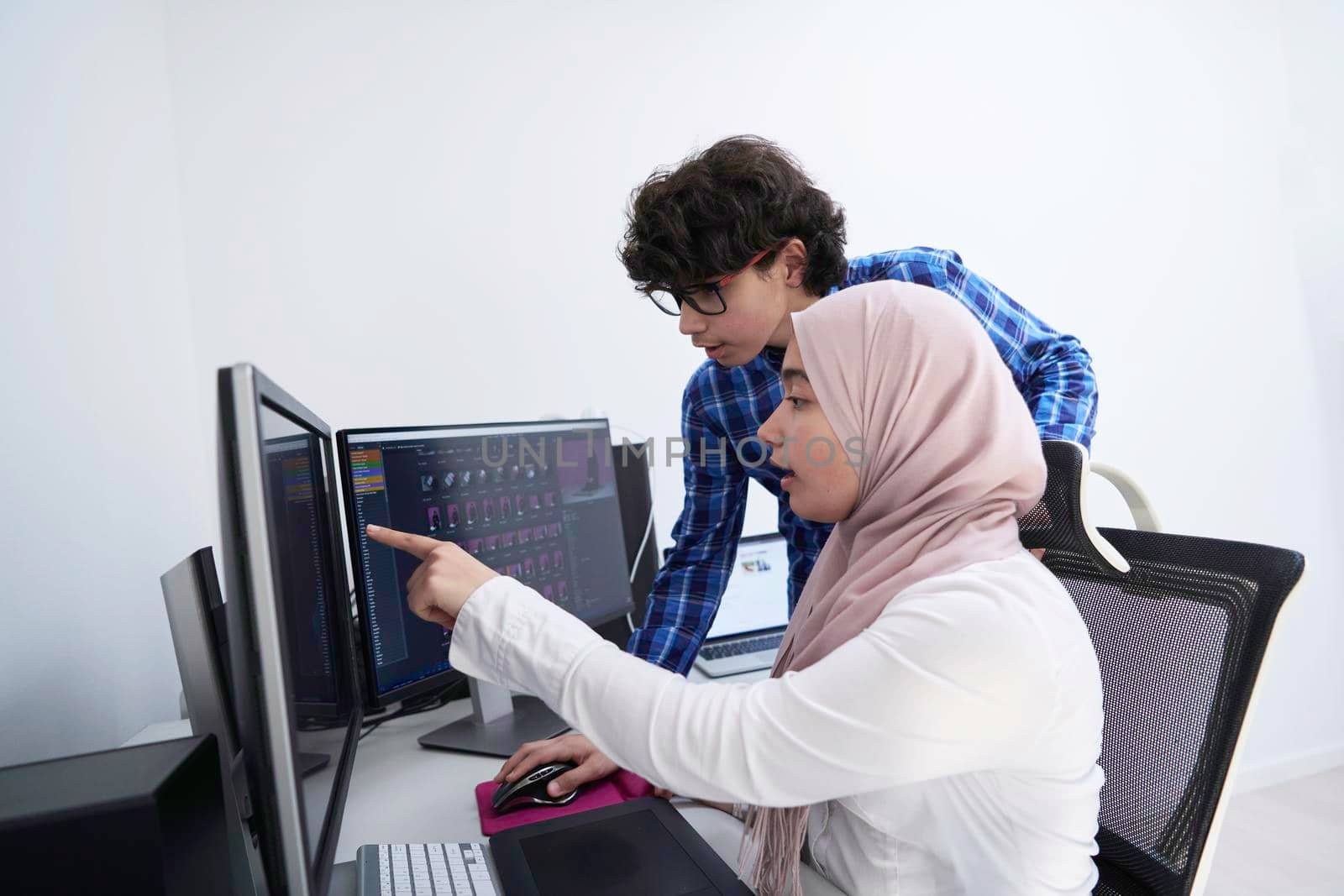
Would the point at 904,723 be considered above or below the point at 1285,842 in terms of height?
above

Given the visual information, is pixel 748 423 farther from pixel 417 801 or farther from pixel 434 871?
pixel 434 871

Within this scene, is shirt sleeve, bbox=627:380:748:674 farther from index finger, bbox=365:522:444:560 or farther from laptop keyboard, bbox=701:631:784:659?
index finger, bbox=365:522:444:560

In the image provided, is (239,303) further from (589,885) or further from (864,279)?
(589,885)

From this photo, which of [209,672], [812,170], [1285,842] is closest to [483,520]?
[209,672]

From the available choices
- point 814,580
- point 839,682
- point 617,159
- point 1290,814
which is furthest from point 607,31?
point 1290,814

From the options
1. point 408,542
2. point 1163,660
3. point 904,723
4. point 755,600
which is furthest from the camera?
point 755,600

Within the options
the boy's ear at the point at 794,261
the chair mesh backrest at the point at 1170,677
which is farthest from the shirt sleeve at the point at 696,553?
the chair mesh backrest at the point at 1170,677

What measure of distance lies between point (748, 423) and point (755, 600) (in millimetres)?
518

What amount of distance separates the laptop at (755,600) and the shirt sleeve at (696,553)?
257 millimetres

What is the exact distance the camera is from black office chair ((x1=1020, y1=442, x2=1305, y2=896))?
0.82 m

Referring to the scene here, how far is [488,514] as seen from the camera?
1.23m

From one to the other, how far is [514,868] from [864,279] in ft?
3.69

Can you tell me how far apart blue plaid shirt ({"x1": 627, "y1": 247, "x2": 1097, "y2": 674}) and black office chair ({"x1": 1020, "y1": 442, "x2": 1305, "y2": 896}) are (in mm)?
359

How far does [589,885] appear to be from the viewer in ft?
2.47
